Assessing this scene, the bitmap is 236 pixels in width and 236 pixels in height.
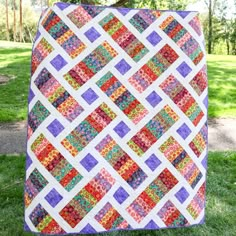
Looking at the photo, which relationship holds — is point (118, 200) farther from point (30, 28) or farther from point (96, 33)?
point (30, 28)

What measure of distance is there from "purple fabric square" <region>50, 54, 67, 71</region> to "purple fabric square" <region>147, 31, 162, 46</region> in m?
0.57

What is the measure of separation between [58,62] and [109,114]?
462 mm

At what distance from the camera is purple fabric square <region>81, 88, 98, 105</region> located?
8.84 ft

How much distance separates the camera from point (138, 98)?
2764 mm

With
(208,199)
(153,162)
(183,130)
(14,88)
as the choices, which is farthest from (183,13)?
(14,88)

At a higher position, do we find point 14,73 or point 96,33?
point 96,33

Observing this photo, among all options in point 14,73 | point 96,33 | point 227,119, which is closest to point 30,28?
point 14,73

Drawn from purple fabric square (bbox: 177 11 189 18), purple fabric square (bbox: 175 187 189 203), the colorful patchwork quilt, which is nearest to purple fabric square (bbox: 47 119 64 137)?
the colorful patchwork quilt

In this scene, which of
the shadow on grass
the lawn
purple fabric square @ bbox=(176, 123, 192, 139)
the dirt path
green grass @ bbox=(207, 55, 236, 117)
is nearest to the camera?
purple fabric square @ bbox=(176, 123, 192, 139)

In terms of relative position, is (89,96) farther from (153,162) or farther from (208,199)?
(208,199)

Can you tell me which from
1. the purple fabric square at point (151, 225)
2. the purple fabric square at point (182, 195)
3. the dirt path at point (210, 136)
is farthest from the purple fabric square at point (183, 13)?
the dirt path at point (210, 136)

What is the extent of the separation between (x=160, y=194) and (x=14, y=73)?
32.1 feet

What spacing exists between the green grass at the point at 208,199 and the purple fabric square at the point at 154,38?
1421 mm

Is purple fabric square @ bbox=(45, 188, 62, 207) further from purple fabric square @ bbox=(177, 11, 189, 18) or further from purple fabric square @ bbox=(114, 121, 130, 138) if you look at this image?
purple fabric square @ bbox=(177, 11, 189, 18)
